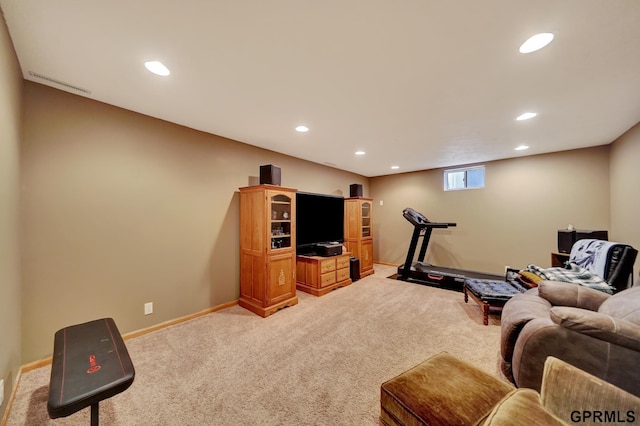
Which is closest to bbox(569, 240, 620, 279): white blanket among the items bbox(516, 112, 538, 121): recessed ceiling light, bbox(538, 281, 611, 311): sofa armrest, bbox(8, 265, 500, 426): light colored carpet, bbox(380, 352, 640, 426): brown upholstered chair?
bbox(538, 281, 611, 311): sofa armrest

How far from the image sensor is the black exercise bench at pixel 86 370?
1.12 m

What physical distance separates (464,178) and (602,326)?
4520 mm

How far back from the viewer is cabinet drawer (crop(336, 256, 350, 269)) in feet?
14.2

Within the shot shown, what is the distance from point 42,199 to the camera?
81.5 inches

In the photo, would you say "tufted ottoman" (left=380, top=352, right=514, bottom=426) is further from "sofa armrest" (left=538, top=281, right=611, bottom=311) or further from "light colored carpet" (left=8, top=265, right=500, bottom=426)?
"sofa armrest" (left=538, top=281, right=611, bottom=311)

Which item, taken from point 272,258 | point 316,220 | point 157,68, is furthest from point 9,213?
point 316,220

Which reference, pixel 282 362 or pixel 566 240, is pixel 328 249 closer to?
pixel 282 362

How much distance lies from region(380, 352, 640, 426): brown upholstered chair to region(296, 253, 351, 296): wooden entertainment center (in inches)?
107

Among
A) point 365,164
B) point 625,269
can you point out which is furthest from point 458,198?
point 625,269

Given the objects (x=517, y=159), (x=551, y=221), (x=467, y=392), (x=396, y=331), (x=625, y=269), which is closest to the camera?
(x=467, y=392)

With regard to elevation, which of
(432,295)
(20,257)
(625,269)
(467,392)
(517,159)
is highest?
(517,159)

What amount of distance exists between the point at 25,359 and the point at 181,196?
1.89 metres

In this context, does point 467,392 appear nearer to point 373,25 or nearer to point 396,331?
point 396,331

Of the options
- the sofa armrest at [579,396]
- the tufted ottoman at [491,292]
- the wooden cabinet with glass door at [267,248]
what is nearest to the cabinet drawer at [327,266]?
the wooden cabinet with glass door at [267,248]
